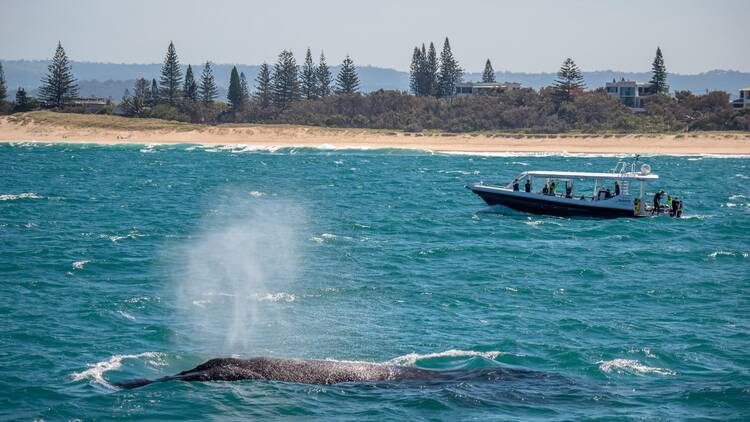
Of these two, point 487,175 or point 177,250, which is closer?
point 177,250

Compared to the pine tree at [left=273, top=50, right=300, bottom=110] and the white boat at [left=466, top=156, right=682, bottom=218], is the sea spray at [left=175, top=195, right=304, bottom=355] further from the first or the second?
the pine tree at [left=273, top=50, right=300, bottom=110]

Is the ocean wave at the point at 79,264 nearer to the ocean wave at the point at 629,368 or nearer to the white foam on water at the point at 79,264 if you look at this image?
the white foam on water at the point at 79,264

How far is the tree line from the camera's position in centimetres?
16975

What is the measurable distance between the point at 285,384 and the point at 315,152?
12045 cm

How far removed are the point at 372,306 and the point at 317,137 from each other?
131 meters

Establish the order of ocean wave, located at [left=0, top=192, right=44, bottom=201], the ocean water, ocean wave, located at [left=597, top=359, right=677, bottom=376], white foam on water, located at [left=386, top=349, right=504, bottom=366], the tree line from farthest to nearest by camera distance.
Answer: the tree line
ocean wave, located at [left=0, top=192, right=44, bottom=201]
white foam on water, located at [left=386, top=349, right=504, bottom=366]
ocean wave, located at [left=597, top=359, right=677, bottom=376]
the ocean water

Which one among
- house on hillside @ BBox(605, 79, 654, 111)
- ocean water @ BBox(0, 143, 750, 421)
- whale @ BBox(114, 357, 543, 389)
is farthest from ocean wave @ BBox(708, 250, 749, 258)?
house on hillside @ BBox(605, 79, 654, 111)

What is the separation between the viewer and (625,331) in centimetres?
3005

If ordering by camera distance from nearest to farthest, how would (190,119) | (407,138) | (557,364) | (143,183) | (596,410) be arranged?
(596,410), (557,364), (143,183), (407,138), (190,119)

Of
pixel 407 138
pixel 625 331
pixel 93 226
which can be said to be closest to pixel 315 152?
pixel 407 138

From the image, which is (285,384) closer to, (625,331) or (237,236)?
(625,331)

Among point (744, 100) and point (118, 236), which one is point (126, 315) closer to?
point (118, 236)

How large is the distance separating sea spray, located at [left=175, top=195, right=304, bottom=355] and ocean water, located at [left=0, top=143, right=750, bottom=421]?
0.41 ft

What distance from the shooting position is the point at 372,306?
33.1 m
